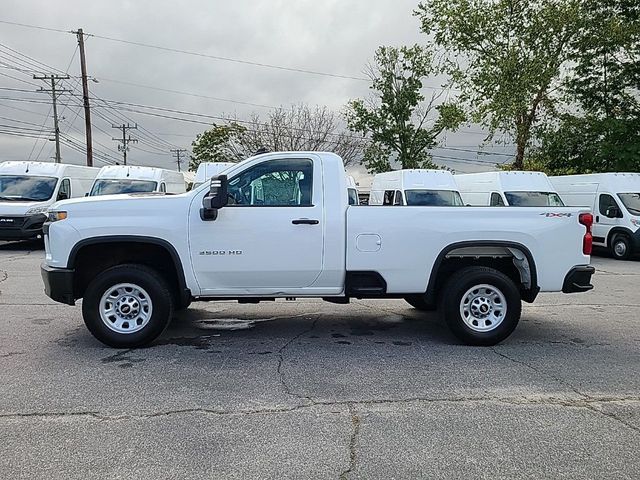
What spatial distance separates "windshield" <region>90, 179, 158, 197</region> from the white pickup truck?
12.5m

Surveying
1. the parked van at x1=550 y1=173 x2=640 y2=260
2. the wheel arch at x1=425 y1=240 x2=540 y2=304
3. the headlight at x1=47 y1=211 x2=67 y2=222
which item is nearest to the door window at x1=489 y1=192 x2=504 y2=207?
the parked van at x1=550 y1=173 x2=640 y2=260

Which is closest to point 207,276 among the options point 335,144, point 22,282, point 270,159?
point 270,159

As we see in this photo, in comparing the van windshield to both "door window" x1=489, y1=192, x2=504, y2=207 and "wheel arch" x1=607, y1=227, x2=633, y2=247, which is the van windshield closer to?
"door window" x1=489, y1=192, x2=504, y2=207

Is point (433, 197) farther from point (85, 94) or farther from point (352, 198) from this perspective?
point (85, 94)

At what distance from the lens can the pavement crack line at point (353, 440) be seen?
3.42 metres

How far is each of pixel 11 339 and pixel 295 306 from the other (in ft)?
12.3

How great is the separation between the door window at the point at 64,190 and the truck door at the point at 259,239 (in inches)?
534

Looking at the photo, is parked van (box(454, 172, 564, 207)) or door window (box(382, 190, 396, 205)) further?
door window (box(382, 190, 396, 205))

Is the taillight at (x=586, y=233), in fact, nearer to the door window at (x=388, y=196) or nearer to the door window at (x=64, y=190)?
the door window at (x=388, y=196)

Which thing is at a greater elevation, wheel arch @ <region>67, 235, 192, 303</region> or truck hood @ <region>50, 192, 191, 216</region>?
truck hood @ <region>50, 192, 191, 216</region>

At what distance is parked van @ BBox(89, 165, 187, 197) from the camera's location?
18031mm

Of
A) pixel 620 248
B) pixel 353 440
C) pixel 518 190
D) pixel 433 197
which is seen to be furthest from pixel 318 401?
pixel 620 248

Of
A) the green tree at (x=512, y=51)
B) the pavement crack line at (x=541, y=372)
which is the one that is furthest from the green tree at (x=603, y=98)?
the pavement crack line at (x=541, y=372)

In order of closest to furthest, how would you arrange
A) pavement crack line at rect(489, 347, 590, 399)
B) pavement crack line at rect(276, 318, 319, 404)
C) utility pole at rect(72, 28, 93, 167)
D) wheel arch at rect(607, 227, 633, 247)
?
pavement crack line at rect(276, 318, 319, 404) → pavement crack line at rect(489, 347, 590, 399) → wheel arch at rect(607, 227, 633, 247) → utility pole at rect(72, 28, 93, 167)
